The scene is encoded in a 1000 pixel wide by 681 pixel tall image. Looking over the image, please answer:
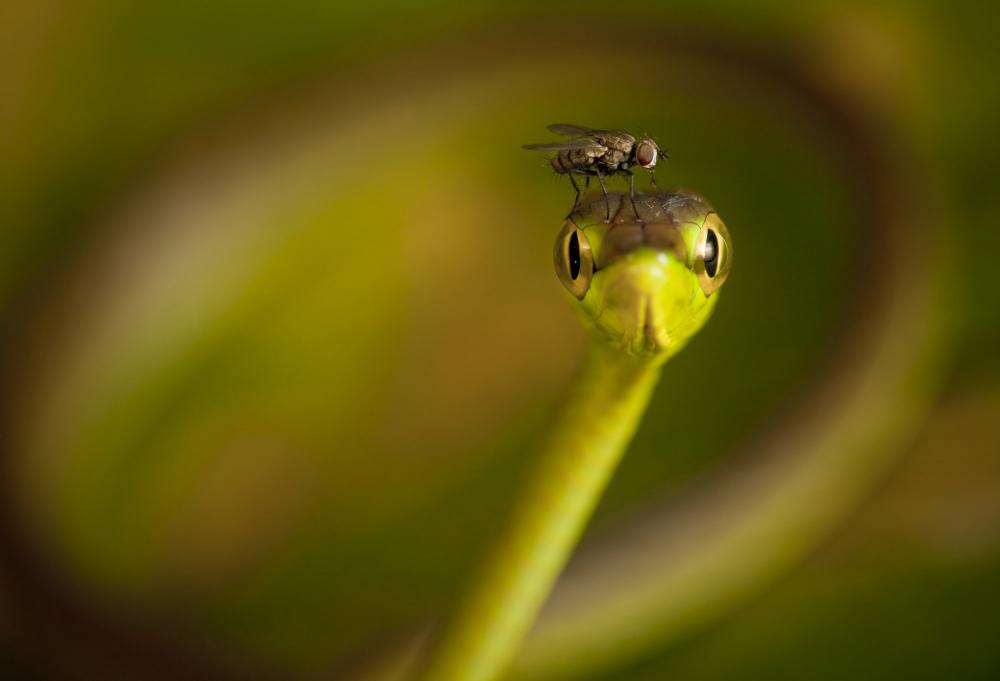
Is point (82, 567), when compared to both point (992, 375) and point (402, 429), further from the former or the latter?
point (992, 375)

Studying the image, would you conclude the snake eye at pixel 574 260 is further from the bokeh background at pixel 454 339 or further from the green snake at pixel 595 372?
the bokeh background at pixel 454 339

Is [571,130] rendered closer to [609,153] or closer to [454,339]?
[609,153]

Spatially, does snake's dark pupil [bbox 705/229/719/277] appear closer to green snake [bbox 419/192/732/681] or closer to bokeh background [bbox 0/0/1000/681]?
green snake [bbox 419/192/732/681]

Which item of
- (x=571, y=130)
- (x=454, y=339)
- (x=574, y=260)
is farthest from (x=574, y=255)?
(x=454, y=339)

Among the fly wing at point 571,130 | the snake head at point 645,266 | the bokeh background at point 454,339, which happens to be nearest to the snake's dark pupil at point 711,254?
the snake head at point 645,266

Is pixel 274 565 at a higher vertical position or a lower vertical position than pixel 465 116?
lower

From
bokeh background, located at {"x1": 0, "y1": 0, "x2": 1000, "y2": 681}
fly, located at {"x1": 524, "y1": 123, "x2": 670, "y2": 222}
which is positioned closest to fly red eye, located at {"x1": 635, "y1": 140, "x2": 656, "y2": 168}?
fly, located at {"x1": 524, "y1": 123, "x2": 670, "y2": 222}

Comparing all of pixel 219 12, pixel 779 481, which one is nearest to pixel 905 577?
pixel 779 481
